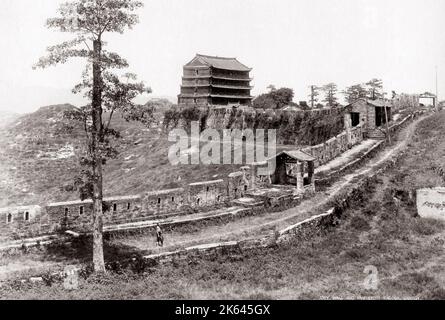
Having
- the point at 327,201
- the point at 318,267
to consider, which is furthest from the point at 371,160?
the point at 318,267

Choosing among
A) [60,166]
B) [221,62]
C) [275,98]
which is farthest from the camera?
[275,98]

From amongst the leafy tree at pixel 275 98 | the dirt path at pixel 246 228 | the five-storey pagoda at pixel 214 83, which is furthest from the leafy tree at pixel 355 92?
the dirt path at pixel 246 228

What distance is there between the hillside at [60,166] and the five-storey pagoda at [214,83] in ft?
24.7

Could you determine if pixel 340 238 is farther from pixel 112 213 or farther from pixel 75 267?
pixel 75 267

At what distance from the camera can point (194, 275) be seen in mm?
12266

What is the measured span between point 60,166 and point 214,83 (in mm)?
23305

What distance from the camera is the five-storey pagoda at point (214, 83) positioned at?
59000mm

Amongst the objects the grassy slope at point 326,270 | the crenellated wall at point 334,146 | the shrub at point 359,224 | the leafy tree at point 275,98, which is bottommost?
the grassy slope at point 326,270

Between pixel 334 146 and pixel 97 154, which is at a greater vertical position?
pixel 97 154

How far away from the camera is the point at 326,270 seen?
13.0m

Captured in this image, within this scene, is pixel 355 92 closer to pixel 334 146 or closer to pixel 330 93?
pixel 330 93

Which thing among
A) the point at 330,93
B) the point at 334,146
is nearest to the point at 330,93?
the point at 330,93

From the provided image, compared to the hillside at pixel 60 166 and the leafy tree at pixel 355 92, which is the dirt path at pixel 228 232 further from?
the leafy tree at pixel 355 92

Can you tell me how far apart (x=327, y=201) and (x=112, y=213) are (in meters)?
9.64
